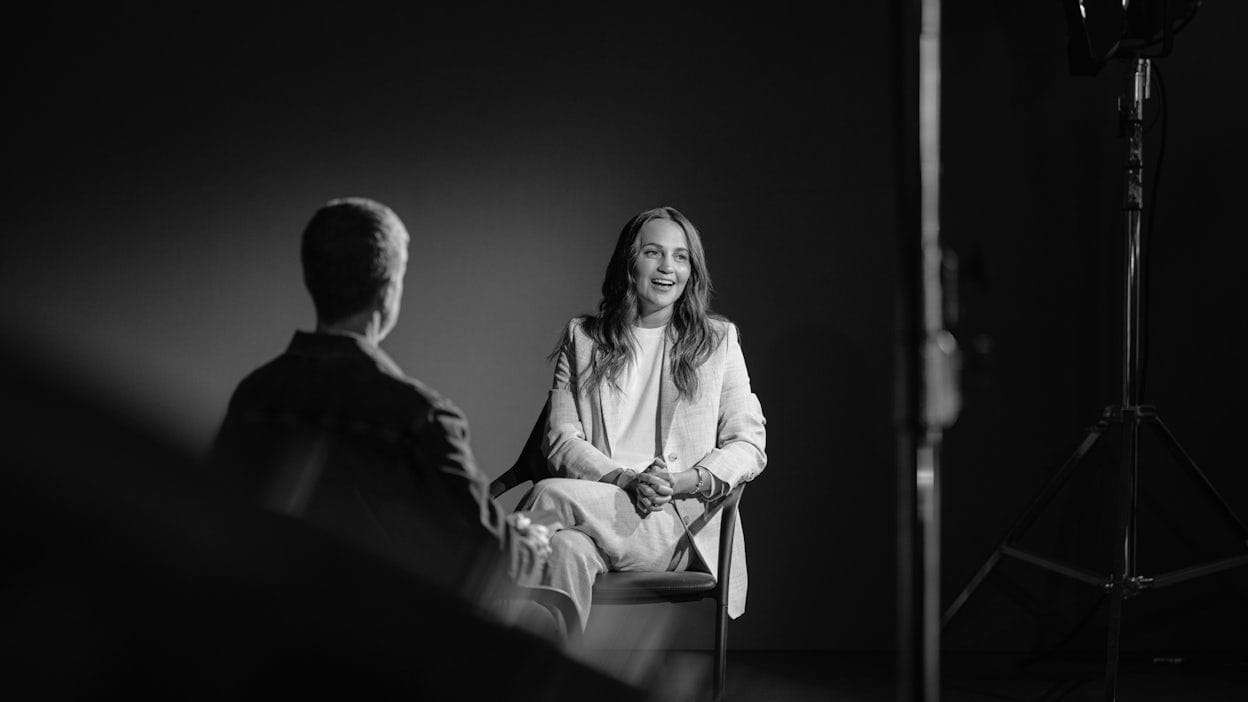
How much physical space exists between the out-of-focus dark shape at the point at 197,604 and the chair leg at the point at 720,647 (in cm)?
96

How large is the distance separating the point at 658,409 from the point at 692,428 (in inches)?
4.6

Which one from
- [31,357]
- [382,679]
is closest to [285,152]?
[31,357]

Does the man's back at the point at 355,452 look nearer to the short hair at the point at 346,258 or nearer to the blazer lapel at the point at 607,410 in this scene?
the short hair at the point at 346,258

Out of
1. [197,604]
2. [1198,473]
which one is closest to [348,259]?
[197,604]

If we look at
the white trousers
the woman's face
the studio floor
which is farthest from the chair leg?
the woman's face

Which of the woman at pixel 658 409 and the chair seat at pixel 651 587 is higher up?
the woman at pixel 658 409

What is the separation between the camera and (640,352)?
9.70 feet

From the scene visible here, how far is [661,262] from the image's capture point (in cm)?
289

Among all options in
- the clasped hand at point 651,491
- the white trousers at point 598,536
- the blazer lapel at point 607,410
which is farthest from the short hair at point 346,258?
the blazer lapel at point 607,410

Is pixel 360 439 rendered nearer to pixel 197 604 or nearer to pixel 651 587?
pixel 197 604

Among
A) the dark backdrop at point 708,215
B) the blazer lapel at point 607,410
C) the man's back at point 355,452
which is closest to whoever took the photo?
the man's back at point 355,452

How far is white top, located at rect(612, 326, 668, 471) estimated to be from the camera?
2852mm

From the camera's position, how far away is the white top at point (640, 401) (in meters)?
2.85

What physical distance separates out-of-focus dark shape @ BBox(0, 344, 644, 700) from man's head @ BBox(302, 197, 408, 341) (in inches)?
12.0
